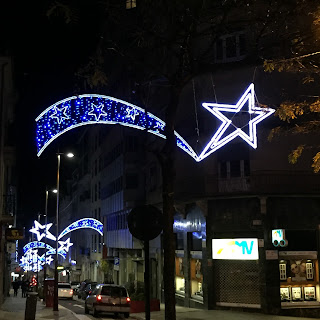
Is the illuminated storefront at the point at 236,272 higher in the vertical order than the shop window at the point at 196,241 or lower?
lower

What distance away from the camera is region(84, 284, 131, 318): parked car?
24359 mm

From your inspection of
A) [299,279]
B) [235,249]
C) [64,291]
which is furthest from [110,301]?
[64,291]

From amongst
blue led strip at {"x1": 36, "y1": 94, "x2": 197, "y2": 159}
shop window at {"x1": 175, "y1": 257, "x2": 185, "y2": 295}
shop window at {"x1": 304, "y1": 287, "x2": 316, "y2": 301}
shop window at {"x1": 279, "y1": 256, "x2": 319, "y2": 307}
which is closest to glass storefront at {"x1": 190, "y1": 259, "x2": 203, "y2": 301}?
shop window at {"x1": 175, "y1": 257, "x2": 185, "y2": 295}

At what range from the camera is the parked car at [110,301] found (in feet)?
79.9

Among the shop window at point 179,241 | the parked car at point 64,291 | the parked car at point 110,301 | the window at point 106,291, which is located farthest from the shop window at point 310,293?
the parked car at point 64,291

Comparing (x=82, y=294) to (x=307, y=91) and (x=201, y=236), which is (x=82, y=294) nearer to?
(x=201, y=236)

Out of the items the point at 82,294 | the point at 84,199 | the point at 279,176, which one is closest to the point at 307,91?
the point at 279,176

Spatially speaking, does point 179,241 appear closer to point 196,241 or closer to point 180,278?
point 180,278

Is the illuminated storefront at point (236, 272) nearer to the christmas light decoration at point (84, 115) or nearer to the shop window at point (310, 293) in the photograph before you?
the shop window at point (310, 293)

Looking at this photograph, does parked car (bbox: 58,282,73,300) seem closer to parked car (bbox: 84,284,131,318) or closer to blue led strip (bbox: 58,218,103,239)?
blue led strip (bbox: 58,218,103,239)

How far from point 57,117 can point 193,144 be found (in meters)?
9.78

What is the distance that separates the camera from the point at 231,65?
11.0m

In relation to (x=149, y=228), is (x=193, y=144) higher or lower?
higher

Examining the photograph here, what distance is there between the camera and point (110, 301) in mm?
24578
